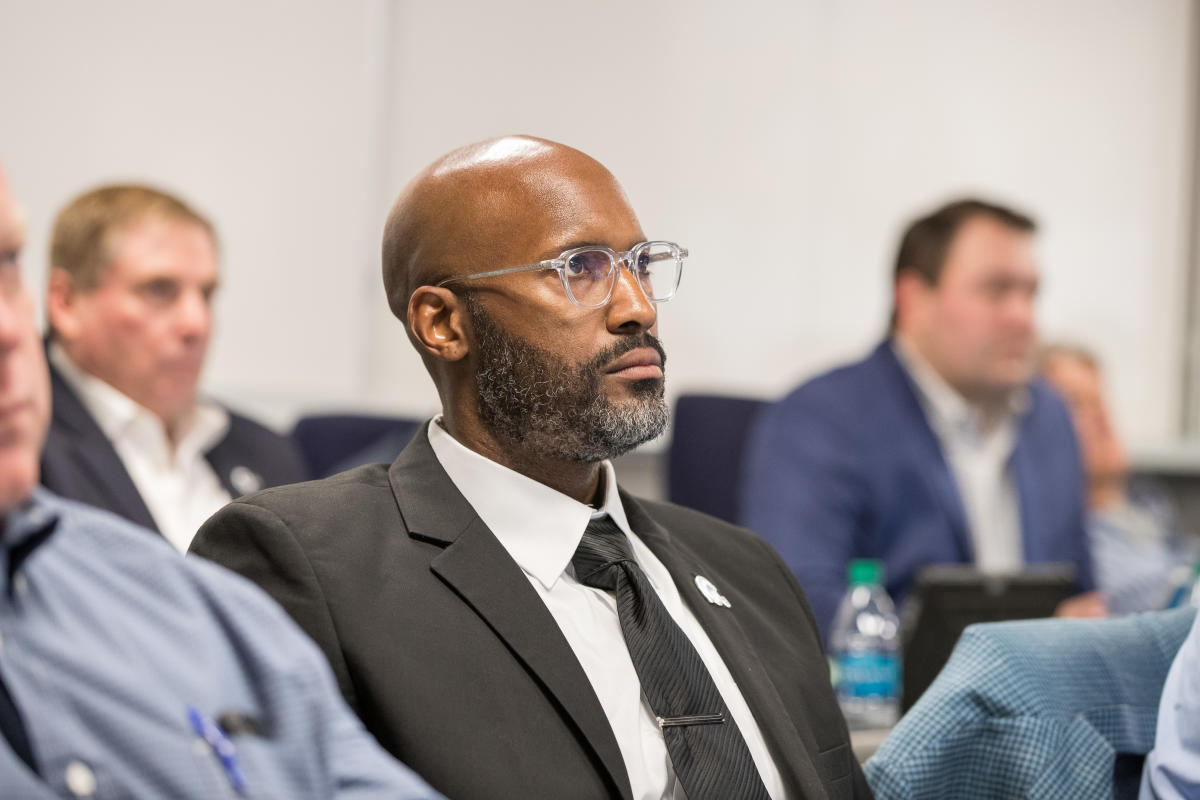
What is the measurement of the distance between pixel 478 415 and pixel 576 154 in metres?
0.33

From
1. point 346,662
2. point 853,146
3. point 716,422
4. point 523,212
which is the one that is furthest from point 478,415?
point 853,146

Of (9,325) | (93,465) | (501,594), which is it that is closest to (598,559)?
(501,594)

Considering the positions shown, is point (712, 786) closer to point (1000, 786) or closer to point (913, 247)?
point (1000, 786)

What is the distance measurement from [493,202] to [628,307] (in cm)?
20

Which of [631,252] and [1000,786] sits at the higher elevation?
[631,252]

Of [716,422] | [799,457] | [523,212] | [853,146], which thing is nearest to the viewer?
[523,212]

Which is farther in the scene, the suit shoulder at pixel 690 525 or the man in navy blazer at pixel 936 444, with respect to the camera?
the man in navy blazer at pixel 936 444

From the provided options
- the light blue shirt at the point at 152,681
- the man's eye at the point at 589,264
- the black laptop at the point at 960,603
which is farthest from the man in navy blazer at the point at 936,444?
the light blue shirt at the point at 152,681

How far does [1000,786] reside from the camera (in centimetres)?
139

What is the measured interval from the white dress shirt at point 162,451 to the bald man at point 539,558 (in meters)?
1.36

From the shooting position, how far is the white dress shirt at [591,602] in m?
1.32

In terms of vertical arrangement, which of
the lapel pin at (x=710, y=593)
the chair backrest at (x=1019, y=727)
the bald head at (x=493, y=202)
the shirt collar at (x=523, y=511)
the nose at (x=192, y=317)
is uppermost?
the bald head at (x=493, y=202)

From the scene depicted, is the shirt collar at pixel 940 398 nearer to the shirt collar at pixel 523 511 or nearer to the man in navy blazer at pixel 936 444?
the man in navy blazer at pixel 936 444

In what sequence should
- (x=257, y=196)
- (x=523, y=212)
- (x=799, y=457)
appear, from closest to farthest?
(x=523, y=212)
(x=799, y=457)
(x=257, y=196)
